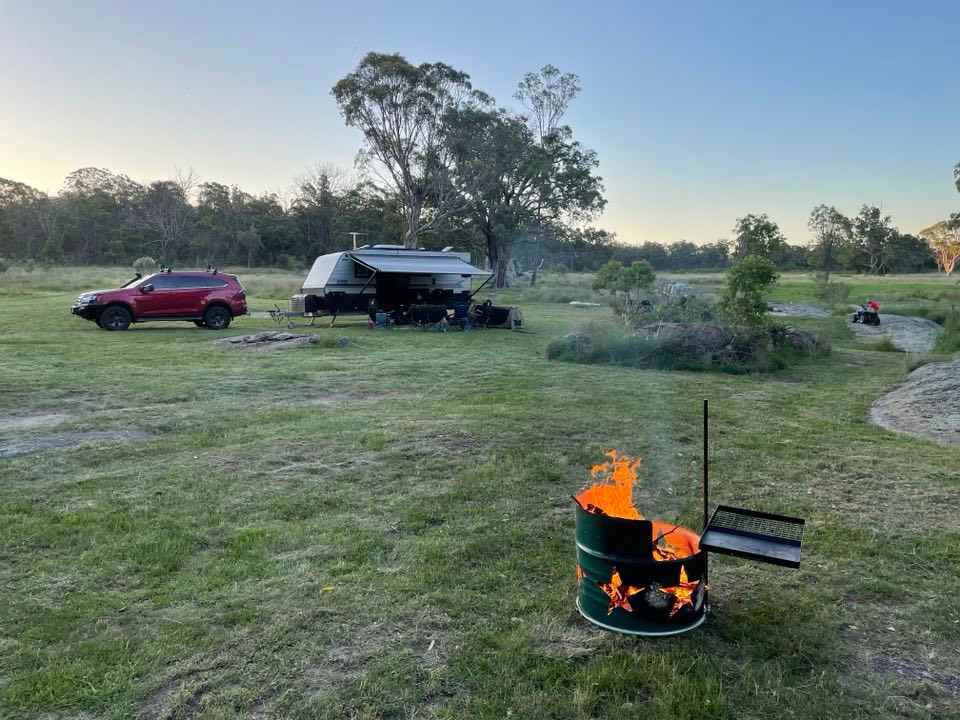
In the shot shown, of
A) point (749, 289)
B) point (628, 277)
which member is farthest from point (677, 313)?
point (628, 277)

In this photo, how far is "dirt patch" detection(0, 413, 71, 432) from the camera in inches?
248

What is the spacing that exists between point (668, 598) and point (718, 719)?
0.59 m

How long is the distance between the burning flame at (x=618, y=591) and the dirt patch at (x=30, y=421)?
586 cm

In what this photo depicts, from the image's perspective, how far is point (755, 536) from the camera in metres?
3.07

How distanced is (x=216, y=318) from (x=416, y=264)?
5.66 m

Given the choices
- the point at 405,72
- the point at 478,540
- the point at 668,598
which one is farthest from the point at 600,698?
the point at 405,72

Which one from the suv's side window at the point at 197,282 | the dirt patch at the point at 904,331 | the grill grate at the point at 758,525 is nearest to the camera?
the grill grate at the point at 758,525

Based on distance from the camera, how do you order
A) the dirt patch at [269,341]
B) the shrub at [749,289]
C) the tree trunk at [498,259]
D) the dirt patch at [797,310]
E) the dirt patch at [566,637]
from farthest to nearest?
the tree trunk at [498,259] < the dirt patch at [797,310] < the dirt patch at [269,341] < the shrub at [749,289] < the dirt patch at [566,637]

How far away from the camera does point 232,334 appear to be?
15805 mm

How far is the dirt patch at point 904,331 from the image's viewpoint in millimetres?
15561

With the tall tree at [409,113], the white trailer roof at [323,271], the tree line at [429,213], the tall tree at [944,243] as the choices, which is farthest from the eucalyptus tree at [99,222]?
the tall tree at [944,243]

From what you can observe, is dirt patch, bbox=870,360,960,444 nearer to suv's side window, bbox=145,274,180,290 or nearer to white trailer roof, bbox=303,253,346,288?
white trailer roof, bbox=303,253,346,288

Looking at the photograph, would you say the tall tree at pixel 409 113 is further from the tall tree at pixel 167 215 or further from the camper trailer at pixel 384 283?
the tall tree at pixel 167 215

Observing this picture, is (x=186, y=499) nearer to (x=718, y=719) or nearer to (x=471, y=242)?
(x=718, y=719)
